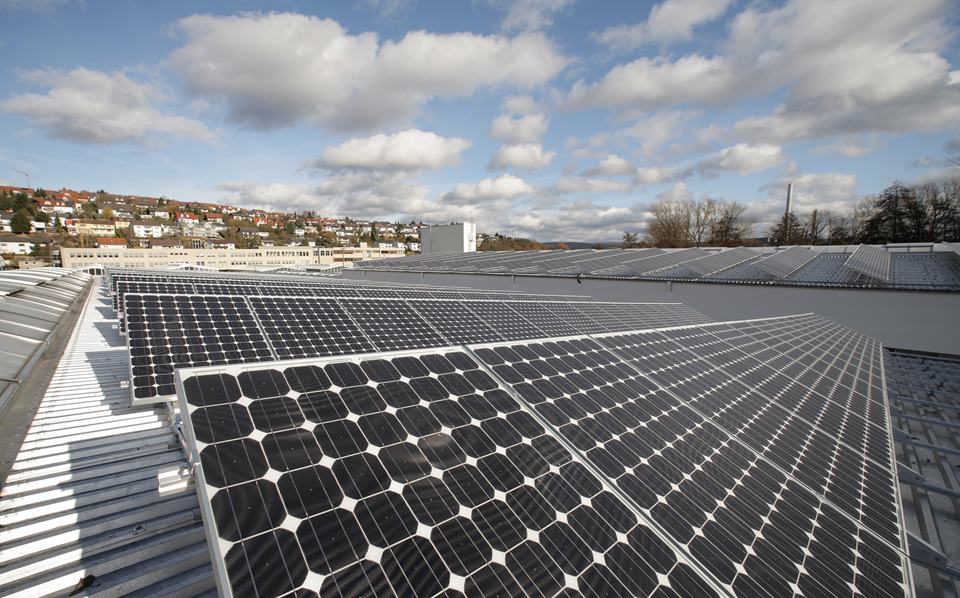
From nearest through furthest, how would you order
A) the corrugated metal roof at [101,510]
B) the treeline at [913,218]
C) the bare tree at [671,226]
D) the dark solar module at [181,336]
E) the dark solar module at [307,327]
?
the corrugated metal roof at [101,510] → the dark solar module at [181,336] → the dark solar module at [307,327] → the treeline at [913,218] → the bare tree at [671,226]

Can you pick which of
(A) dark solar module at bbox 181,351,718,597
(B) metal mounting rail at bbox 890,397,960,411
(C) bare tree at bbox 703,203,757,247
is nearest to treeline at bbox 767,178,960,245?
(C) bare tree at bbox 703,203,757,247

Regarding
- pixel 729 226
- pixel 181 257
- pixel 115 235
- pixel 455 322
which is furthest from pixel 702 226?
pixel 115 235

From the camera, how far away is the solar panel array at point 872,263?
22641 mm

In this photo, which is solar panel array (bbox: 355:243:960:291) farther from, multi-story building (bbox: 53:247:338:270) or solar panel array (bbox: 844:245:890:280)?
multi-story building (bbox: 53:247:338:270)

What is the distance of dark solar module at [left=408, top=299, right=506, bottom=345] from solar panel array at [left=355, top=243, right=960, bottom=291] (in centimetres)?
1863

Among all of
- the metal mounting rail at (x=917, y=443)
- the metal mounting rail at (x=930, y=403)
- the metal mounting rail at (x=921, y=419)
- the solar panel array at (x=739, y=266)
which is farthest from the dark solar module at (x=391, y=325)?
the solar panel array at (x=739, y=266)

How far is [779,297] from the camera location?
74.7 feet

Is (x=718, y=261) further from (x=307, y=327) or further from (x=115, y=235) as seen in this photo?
(x=115, y=235)

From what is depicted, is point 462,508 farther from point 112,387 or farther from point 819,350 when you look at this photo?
point 819,350

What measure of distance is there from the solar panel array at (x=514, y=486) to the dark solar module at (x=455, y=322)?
11.8 feet

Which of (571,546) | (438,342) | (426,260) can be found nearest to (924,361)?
(438,342)

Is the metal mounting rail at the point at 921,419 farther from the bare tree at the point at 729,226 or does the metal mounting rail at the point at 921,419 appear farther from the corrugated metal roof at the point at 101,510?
the bare tree at the point at 729,226

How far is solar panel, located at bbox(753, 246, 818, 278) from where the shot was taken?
25697 mm

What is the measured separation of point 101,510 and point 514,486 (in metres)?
4.91
